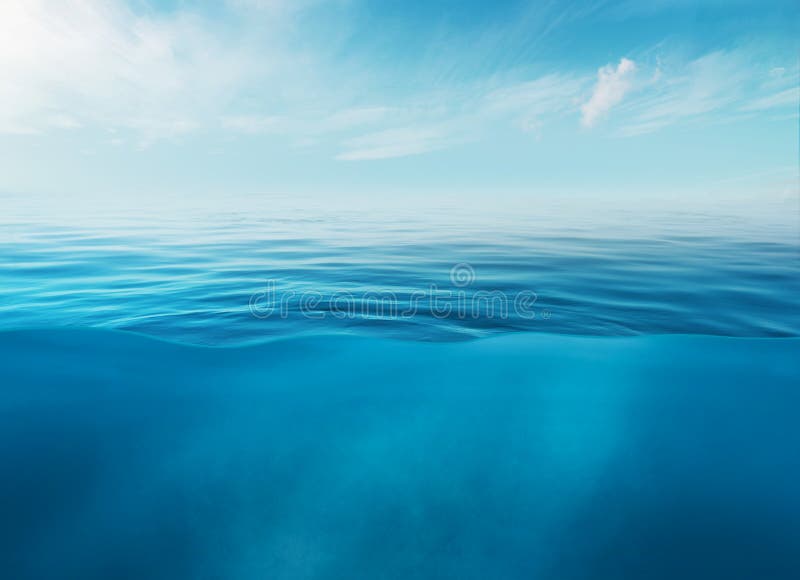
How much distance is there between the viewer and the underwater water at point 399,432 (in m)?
3.15

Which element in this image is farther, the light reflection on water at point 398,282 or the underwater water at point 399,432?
the light reflection on water at point 398,282

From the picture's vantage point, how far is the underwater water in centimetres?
315

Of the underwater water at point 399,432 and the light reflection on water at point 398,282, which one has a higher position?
the light reflection on water at point 398,282

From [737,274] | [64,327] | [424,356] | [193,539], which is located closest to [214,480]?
[193,539]

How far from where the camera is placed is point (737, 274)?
10516mm

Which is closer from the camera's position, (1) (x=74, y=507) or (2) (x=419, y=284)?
(1) (x=74, y=507)

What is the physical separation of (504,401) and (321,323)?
11.9ft

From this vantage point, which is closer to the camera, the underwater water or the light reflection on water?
the underwater water

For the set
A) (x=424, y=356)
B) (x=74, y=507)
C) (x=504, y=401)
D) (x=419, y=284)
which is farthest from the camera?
(x=419, y=284)

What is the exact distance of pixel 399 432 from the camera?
4512mm

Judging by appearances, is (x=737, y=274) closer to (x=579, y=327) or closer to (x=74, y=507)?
(x=579, y=327)

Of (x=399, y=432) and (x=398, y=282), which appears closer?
(x=399, y=432)

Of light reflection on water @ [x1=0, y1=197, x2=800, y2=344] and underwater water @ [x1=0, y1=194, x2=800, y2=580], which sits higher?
light reflection on water @ [x1=0, y1=197, x2=800, y2=344]

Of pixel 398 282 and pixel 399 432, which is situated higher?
pixel 398 282
